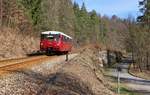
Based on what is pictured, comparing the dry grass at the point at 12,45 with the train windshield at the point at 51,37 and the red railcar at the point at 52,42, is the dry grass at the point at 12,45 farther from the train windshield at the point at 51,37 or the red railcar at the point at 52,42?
the train windshield at the point at 51,37

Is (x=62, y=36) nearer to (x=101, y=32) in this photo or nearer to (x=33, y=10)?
(x=33, y=10)

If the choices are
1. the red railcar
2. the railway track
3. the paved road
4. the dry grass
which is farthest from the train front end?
the railway track

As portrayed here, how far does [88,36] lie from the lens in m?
159

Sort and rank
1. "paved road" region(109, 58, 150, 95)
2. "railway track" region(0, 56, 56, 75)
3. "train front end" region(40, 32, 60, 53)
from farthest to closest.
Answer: "train front end" region(40, 32, 60, 53)
"paved road" region(109, 58, 150, 95)
"railway track" region(0, 56, 56, 75)

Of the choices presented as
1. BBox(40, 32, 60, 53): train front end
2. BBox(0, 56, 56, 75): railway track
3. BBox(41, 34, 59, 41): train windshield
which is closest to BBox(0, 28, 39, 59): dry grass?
BBox(40, 32, 60, 53): train front end

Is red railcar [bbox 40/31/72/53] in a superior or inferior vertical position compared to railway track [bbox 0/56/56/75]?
superior

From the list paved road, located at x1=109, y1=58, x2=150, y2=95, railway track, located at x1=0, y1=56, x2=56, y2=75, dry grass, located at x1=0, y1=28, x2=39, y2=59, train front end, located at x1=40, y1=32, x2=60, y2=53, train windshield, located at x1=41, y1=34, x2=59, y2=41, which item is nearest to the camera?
railway track, located at x1=0, y1=56, x2=56, y2=75

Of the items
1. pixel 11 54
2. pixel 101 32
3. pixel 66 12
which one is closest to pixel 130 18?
pixel 66 12

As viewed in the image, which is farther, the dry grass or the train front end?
the train front end

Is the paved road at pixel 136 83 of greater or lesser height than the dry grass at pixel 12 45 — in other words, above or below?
below

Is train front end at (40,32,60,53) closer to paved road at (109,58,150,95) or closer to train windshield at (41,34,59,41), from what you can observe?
train windshield at (41,34,59,41)

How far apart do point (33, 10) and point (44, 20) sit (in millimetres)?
9470

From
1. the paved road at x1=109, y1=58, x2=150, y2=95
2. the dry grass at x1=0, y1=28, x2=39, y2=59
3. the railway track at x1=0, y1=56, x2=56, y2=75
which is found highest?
the dry grass at x1=0, y1=28, x2=39, y2=59

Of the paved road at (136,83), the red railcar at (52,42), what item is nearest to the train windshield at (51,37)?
the red railcar at (52,42)
